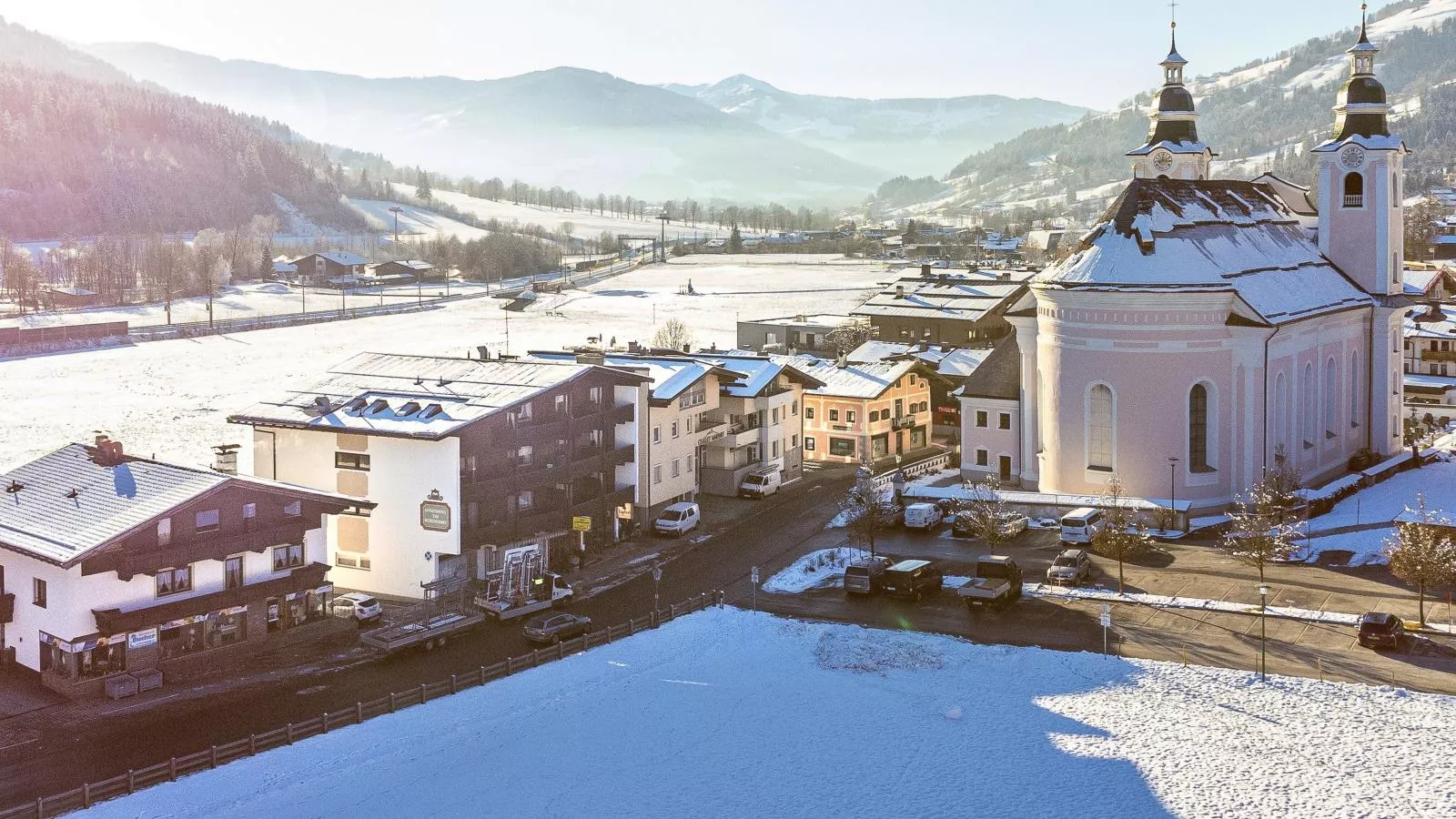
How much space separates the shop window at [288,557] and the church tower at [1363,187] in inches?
1602

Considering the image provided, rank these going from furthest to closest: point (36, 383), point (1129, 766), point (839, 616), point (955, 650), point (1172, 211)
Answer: point (36, 383)
point (1172, 211)
point (839, 616)
point (955, 650)
point (1129, 766)

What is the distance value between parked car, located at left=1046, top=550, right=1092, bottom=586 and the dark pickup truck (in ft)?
3.30

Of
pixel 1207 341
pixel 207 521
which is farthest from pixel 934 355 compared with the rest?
pixel 207 521

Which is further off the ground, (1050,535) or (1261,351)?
(1261,351)

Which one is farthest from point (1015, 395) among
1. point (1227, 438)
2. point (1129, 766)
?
point (1129, 766)

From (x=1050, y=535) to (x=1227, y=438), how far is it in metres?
7.01

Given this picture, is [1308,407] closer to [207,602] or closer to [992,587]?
[992,587]

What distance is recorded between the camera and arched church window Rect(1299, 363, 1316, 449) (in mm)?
51938

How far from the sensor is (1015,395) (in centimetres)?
5303

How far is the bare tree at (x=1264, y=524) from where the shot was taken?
130 ft

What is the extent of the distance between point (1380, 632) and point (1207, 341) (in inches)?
625

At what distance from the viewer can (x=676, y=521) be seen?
4700 centimetres

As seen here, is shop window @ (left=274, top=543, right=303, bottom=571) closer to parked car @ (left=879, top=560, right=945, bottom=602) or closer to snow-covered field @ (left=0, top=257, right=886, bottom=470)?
snow-covered field @ (left=0, top=257, right=886, bottom=470)

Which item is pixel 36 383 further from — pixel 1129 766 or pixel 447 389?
pixel 1129 766
